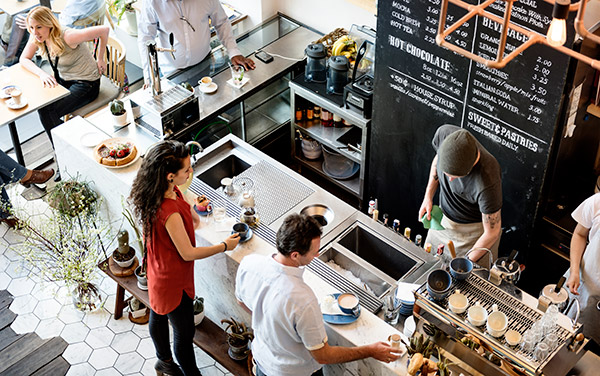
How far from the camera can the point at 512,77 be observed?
13.8 feet

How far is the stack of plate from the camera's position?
11.8 ft

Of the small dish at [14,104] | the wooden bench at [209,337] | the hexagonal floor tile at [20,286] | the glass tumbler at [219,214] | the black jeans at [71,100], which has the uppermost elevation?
the glass tumbler at [219,214]

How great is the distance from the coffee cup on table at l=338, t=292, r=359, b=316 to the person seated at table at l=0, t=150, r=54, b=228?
120 inches

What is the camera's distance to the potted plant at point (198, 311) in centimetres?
433

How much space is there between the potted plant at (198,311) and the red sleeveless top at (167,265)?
37 cm

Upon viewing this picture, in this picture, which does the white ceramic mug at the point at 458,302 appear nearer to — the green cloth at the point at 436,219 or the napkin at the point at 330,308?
the napkin at the point at 330,308

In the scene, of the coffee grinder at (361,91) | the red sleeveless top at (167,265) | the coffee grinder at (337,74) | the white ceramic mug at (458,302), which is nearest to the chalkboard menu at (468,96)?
the coffee grinder at (361,91)

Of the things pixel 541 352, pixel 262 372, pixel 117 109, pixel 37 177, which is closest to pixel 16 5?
pixel 37 177

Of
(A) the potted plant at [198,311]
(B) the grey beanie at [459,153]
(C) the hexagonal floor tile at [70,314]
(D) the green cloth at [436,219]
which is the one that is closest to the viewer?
(B) the grey beanie at [459,153]

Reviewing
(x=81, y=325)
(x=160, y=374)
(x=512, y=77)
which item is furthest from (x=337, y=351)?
(x=81, y=325)

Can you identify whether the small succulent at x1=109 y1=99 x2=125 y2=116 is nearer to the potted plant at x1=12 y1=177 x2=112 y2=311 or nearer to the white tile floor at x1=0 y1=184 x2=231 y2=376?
the potted plant at x1=12 y1=177 x2=112 y2=311

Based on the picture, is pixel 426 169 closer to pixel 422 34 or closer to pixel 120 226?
pixel 422 34

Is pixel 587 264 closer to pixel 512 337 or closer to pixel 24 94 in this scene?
pixel 512 337

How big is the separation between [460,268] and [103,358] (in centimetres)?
250
